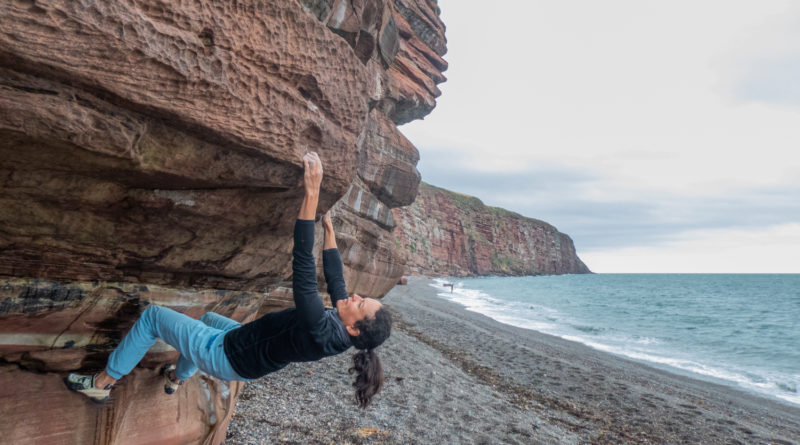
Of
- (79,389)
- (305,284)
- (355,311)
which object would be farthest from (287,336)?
(79,389)

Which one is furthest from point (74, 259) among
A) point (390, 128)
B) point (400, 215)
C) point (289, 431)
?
point (400, 215)

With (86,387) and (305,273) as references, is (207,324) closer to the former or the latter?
(86,387)

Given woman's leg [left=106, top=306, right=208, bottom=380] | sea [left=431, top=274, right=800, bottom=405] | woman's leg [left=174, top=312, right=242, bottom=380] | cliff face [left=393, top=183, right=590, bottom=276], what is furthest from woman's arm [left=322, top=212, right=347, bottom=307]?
cliff face [left=393, top=183, right=590, bottom=276]

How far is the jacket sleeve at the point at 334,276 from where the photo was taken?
4.20 metres

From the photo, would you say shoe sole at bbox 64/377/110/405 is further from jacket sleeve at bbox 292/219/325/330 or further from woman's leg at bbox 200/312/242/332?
jacket sleeve at bbox 292/219/325/330

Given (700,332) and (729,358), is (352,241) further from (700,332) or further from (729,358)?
(700,332)

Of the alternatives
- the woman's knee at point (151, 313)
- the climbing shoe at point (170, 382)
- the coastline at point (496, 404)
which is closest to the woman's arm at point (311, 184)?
the woman's knee at point (151, 313)

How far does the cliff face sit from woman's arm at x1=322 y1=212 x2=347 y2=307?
56.3m

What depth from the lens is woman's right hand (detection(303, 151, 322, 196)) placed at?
12.2ft

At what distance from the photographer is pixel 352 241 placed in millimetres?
9109

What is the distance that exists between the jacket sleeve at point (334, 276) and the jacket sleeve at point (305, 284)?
72cm

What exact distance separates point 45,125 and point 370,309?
8.54 ft

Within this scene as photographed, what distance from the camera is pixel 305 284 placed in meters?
3.40

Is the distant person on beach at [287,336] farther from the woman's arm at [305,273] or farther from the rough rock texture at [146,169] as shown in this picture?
the rough rock texture at [146,169]
